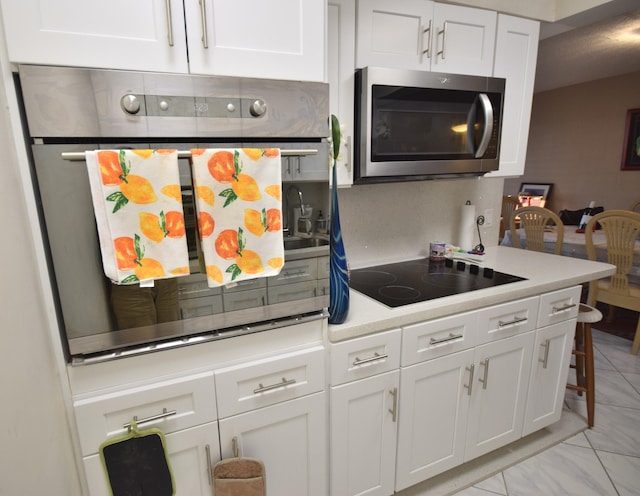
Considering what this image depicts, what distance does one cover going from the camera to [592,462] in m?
1.74

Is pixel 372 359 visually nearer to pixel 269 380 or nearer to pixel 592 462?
pixel 269 380

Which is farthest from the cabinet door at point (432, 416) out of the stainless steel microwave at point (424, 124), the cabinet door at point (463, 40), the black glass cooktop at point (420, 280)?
the cabinet door at point (463, 40)

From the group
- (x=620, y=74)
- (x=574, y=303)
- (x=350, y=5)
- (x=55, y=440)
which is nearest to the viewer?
(x=55, y=440)

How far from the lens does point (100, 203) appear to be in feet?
2.60

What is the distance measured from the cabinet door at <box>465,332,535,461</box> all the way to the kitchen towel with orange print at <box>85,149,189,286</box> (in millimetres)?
1232

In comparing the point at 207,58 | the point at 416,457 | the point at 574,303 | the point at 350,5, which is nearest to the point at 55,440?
the point at 207,58

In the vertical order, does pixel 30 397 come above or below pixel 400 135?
below

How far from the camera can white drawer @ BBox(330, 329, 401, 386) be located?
1.20 metres

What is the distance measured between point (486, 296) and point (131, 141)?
1.29 metres

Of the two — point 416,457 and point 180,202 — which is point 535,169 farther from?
point 180,202

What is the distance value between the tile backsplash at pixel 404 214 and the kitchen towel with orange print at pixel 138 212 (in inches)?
41.0

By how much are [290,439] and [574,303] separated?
1435 mm

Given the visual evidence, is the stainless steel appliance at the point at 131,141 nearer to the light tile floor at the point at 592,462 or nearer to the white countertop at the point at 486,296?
the white countertop at the point at 486,296

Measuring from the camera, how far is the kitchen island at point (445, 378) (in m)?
1.25
